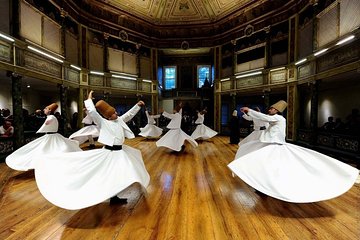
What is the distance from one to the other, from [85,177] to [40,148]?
8.51 feet

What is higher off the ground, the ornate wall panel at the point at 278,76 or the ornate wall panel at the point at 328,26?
the ornate wall panel at the point at 328,26

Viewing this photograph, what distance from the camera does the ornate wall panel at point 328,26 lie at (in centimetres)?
619

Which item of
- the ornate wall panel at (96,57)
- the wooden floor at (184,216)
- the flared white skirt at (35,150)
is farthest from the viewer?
the ornate wall panel at (96,57)

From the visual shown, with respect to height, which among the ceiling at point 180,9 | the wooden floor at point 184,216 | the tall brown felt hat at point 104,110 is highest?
the ceiling at point 180,9

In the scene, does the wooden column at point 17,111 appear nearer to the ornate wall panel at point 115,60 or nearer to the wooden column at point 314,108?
the ornate wall panel at point 115,60

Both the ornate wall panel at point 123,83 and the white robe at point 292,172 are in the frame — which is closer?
the white robe at point 292,172

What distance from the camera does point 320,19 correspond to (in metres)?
6.94

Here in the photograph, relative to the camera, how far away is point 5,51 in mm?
5328

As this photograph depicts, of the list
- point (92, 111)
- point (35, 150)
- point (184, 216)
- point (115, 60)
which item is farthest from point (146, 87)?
point (184, 216)

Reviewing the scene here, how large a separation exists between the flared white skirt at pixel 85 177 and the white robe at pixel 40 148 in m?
1.91

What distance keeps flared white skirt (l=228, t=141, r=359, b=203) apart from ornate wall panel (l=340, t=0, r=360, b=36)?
4718mm

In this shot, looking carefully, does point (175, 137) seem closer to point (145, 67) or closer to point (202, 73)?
point (145, 67)

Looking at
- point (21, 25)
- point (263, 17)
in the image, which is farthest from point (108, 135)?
point (263, 17)

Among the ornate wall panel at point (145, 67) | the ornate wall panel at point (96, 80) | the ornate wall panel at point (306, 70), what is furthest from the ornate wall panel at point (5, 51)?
the ornate wall panel at point (306, 70)
